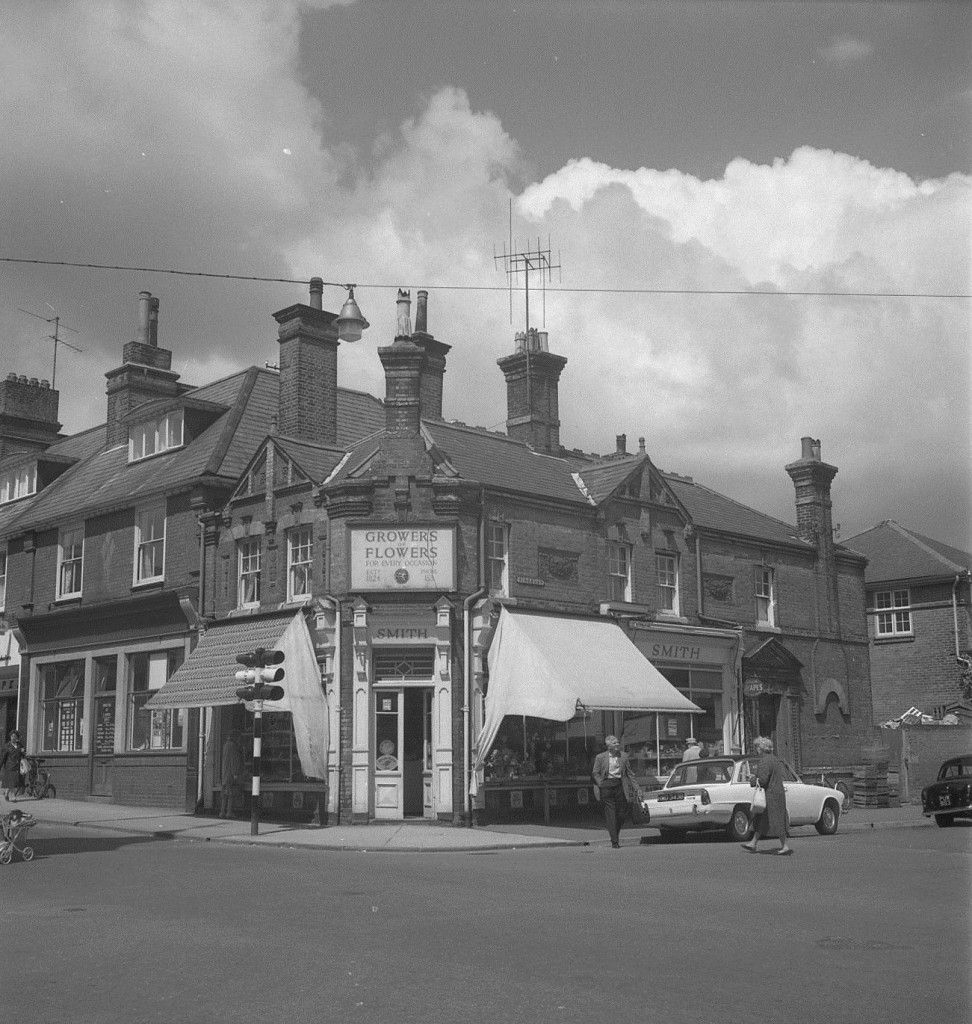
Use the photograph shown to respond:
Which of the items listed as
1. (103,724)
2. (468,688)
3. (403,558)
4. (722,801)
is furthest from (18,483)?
(722,801)

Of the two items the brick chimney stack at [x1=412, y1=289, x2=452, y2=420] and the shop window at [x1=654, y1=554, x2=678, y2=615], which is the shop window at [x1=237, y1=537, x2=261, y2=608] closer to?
the brick chimney stack at [x1=412, y1=289, x2=452, y2=420]

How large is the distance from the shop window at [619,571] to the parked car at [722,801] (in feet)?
23.4

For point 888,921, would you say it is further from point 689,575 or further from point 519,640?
point 689,575

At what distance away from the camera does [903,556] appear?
4391 cm

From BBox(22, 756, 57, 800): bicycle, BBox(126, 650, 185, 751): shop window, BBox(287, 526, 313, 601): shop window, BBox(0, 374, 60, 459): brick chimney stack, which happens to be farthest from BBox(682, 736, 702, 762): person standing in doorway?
BBox(0, 374, 60, 459): brick chimney stack

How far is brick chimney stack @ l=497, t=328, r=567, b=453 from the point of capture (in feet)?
103

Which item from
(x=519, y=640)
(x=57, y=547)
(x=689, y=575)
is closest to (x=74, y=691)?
(x=57, y=547)

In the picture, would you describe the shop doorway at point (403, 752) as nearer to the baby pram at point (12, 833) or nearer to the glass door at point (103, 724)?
the glass door at point (103, 724)

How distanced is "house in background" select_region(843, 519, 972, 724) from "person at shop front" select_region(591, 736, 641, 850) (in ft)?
73.4

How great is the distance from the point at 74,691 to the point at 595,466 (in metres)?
14.5

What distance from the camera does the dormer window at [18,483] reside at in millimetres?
37531

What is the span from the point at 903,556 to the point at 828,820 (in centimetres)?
2448

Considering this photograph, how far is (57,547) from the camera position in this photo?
109 feet

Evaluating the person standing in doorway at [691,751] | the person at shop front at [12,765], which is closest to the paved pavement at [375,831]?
the person at shop front at [12,765]
